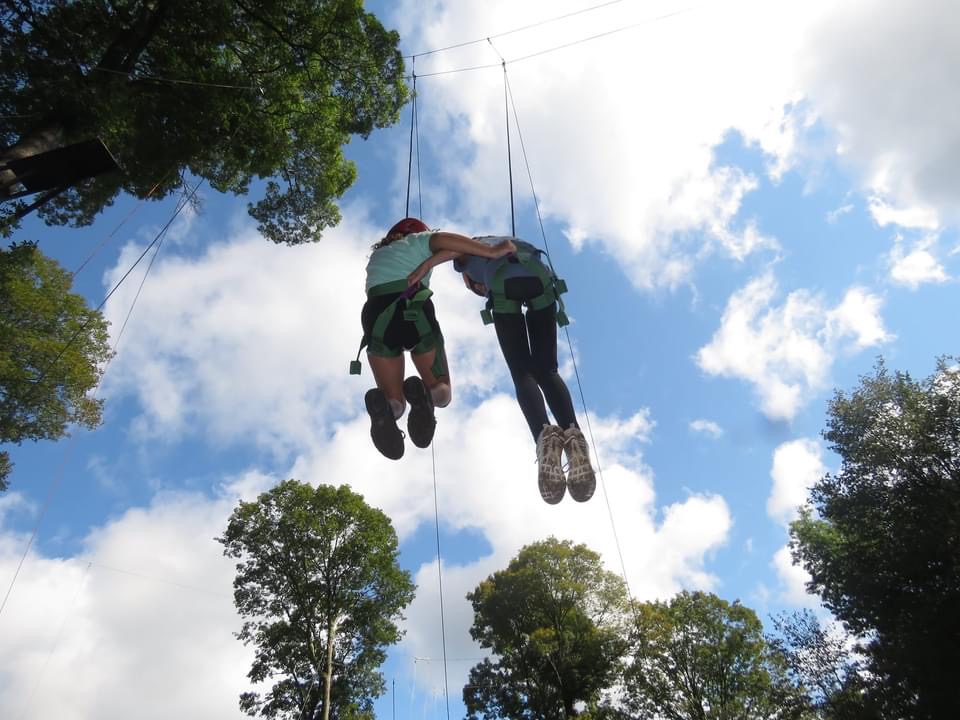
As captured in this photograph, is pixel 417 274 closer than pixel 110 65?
Yes

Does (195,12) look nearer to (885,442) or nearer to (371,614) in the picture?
(371,614)

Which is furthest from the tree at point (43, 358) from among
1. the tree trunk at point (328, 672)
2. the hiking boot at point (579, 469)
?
the hiking boot at point (579, 469)

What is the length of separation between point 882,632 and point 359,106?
17294mm

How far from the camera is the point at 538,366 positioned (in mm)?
3652

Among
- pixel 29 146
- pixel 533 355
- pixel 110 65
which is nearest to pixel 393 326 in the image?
pixel 533 355

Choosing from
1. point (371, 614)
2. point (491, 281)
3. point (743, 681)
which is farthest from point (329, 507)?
point (743, 681)

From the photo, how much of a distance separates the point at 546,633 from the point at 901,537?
34.1 feet

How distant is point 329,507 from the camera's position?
50.1 ft

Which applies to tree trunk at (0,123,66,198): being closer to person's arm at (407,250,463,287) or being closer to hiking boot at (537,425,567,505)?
person's arm at (407,250,463,287)

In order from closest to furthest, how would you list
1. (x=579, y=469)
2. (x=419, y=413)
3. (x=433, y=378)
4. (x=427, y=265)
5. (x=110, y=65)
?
1. (x=579, y=469)
2. (x=427, y=265)
3. (x=419, y=413)
4. (x=433, y=378)
5. (x=110, y=65)

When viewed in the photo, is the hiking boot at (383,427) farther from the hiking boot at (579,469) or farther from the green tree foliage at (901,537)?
the green tree foliage at (901,537)

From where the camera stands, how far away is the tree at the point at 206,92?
21.5 ft

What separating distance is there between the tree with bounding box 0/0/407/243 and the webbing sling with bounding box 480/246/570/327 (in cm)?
576

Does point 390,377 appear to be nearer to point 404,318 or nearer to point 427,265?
point 404,318
